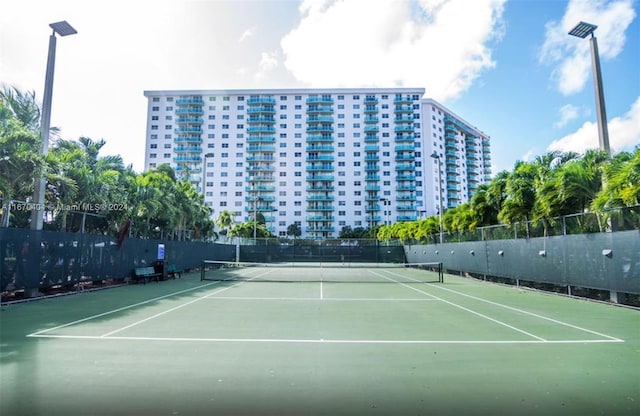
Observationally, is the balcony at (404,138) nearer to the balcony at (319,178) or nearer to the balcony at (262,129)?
the balcony at (319,178)

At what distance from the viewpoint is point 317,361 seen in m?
5.86

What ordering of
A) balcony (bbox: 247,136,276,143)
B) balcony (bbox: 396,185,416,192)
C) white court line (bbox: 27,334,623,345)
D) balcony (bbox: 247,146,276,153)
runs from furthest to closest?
balcony (bbox: 247,146,276,153) < balcony (bbox: 247,136,276,143) < balcony (bbox: 396,185,416,192) < white court line (bbox: 27,334,623,345)

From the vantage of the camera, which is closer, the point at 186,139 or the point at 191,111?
the point at 186,139

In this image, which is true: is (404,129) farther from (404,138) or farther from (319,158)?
(319,158)

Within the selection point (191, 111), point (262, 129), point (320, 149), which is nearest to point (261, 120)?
point (262, 129)

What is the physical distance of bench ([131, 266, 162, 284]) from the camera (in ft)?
62.7

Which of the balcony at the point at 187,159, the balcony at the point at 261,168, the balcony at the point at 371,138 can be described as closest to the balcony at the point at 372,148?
the balcony at the point at 371,138

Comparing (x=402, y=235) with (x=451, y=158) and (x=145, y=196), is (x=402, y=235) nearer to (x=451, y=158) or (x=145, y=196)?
(x=145, y=196)

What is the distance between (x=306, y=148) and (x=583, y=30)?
90.1m

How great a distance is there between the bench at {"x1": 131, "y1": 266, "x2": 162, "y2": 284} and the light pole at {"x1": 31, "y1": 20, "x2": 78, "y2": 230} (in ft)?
20.4

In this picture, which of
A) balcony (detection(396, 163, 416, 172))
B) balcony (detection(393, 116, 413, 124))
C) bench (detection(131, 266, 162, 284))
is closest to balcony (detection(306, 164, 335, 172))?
balcony (detection(396, 163, 416, 172))

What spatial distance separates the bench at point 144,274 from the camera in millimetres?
19125

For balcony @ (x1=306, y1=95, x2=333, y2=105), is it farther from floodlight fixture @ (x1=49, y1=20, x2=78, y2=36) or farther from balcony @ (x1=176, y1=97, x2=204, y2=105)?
floodlight fixture @ (x1=49, y1=20, x2=78, y2=36)

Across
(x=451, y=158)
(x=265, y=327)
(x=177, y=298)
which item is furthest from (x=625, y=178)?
(x=451, y=158)
